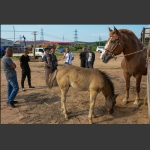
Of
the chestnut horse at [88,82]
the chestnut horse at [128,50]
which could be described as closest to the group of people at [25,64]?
the chestnut horse at [88,82]

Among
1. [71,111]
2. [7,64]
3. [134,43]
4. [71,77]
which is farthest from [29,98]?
[134,43]

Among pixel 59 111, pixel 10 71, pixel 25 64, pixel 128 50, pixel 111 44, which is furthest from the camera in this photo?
pixel 25 64

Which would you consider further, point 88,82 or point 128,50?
point 128,50

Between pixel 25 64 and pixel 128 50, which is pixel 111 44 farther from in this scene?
pixel 25 64

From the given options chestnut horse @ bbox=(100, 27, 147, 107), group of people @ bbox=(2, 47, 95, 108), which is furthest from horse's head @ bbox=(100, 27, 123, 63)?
group of people @ bbox=(2, 47, 95, 108)

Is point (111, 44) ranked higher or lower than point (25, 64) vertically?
higher

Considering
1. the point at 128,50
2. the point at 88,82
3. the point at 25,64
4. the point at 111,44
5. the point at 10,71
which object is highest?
the point at 111,44

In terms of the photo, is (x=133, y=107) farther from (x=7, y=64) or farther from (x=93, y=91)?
(x=7, y=64)

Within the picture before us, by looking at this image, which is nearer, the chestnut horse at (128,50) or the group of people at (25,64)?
the chestnut horse at (128,50)

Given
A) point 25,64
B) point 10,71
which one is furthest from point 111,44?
point 25,64

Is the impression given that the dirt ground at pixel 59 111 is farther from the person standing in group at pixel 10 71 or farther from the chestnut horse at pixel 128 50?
the chestnut horse at pixel 128 50

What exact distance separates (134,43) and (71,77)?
235 cm

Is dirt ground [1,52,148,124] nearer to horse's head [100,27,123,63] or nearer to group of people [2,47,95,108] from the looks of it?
group of people [2,47,95,108]

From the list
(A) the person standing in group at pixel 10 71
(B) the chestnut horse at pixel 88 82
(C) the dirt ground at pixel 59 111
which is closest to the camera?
(B) the chestnut horse at pixel 88 82
